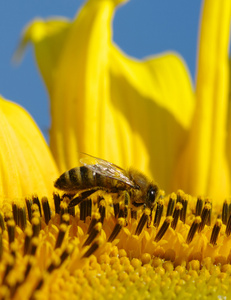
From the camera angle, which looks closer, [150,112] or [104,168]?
[104,168]

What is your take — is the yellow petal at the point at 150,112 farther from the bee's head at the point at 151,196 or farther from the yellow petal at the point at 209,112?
the bee's head at the point at 151,196

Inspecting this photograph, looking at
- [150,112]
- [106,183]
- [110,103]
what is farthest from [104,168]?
[150,112]

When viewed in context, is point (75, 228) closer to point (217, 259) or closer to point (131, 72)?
point (217, 259)

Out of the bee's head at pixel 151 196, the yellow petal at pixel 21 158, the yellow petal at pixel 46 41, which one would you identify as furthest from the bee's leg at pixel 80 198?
the yellow petal at pixel 46 41

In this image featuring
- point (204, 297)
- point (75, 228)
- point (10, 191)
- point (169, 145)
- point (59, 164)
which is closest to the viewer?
point (204, 297)

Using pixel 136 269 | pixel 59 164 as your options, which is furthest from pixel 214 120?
pixel 136 269

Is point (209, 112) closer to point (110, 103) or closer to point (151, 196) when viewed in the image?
point (110, 103)
